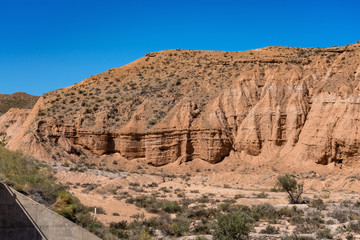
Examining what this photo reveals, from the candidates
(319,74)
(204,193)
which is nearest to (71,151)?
(204,193)

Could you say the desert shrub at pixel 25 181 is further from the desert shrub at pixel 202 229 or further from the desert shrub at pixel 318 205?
the desert shrub at pixel 318 205

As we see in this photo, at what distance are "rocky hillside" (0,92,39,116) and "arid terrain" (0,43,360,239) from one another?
3893 cm

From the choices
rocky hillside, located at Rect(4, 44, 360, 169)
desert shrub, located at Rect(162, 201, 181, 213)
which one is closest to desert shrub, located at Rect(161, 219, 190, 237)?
desert shrub, located at Rect(162, 201, 181, 213)

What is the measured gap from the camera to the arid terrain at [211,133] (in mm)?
31531

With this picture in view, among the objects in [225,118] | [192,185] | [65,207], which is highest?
[225,118]

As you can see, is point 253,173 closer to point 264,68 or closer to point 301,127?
point 301,127

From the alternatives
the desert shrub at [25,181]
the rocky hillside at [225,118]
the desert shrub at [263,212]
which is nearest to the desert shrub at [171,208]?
the desert shrub at [263,212]

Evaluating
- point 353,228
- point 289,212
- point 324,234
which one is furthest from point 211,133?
point 324,234

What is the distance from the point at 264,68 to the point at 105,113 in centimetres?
1837

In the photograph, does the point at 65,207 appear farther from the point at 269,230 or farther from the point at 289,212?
the point at 289,212

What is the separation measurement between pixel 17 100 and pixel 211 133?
63.8 metres

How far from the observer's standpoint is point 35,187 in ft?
65.8

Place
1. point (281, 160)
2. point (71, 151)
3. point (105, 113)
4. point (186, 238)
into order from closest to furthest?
1. point (186, 238)
2. point (281, 160)
3. point (71, 151)
4. point (105, 113)

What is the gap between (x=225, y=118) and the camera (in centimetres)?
4231
